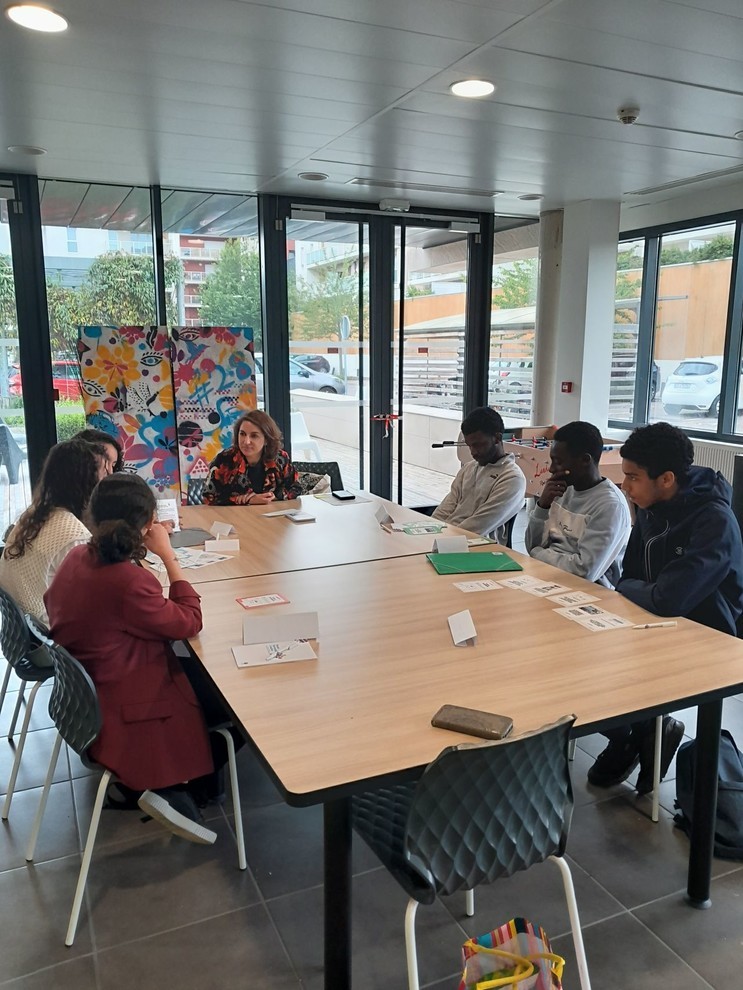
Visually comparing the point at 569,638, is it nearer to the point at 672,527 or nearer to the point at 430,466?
the point at 672,527

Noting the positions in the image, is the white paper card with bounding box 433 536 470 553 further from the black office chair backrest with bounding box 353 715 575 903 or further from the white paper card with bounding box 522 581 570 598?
the black office chair backrest with bounding box 353 715 575 903

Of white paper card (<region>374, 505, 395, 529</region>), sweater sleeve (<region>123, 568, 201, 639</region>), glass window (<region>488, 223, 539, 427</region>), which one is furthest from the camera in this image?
glass window (<region>488, 223, 539, 427</region>)

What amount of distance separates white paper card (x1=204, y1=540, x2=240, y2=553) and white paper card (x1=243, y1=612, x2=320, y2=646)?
1.02 meters

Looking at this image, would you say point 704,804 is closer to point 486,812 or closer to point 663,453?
point 486,812

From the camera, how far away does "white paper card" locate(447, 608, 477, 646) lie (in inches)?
80.4

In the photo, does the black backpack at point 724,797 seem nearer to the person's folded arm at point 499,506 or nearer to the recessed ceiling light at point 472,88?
the person's folded arm at point 499,506

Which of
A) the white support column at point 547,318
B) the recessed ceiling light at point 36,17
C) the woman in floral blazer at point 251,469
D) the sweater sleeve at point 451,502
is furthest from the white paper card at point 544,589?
the white support column at point 547,318

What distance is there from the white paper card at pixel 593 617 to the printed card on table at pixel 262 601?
87cm

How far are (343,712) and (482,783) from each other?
363 millimetres

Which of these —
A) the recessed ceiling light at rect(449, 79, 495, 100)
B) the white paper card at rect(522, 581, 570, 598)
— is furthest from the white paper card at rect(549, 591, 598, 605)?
the recessed ceiling light at rect(449, 79, 495, 100)

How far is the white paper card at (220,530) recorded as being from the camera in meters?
3.33

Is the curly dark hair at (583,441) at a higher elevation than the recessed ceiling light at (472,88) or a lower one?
lower

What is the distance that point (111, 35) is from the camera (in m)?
2.78

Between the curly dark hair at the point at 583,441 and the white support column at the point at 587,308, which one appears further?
the white support column at the point at 587,308
